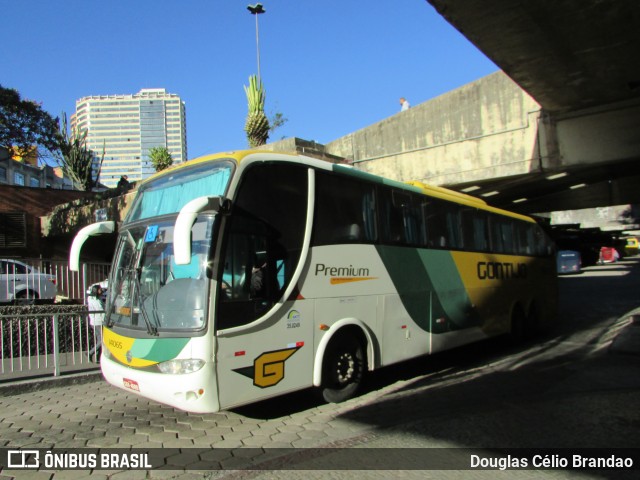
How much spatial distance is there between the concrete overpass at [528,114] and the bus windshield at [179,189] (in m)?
4.43

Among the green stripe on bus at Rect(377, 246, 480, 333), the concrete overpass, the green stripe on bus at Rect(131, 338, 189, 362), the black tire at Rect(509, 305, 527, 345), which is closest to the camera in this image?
the green stripe on bus at Rect(131, 338, 189, 362)

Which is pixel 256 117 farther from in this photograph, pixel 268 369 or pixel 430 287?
pixel 268 369

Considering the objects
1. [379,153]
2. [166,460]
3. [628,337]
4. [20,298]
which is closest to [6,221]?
[20,298]

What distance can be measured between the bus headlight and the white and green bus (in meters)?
0.01

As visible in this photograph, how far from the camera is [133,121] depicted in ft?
218

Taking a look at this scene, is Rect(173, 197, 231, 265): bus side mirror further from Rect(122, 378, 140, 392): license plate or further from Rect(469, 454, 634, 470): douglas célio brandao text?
Rect(469, 454, 634, 470): douglas célio brandao text

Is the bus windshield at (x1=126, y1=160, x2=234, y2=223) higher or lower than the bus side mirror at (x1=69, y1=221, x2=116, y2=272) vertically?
higher

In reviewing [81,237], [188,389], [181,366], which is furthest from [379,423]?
[81,237]

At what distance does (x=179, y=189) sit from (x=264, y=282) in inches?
63.2

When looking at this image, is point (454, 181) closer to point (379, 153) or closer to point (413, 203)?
point (379, 153)

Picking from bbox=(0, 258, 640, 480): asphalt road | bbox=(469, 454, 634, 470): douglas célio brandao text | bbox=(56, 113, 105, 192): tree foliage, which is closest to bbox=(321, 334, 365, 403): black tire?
bbox=(0, 258, 640, 480): asphalt road

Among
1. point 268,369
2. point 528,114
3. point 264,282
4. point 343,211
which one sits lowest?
point 268,369

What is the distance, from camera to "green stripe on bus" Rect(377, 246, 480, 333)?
7203 millimetres

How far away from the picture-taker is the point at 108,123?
68.4 metres
